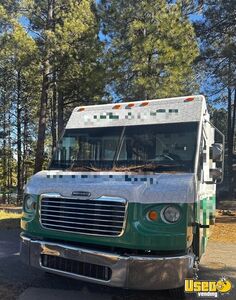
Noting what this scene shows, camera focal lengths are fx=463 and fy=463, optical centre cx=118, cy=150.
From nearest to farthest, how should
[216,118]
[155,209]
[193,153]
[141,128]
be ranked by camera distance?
[155,209] < [193,153] < [141,128] < [216,118]

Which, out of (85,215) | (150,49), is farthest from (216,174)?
(150,49)

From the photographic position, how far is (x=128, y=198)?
5.31 m

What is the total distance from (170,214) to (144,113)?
6.95ft

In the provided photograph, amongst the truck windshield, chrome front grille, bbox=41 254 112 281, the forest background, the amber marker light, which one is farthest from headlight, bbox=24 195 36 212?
the forest background

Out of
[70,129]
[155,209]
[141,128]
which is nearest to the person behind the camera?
[155,209]

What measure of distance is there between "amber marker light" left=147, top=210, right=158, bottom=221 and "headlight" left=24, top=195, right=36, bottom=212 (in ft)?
5.45

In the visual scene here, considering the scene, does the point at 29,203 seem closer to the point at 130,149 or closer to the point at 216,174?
the point at 130,149

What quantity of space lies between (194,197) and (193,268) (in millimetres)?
839

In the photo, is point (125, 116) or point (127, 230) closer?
point (127, 230)

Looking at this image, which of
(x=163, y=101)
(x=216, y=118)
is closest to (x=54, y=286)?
(x=163, y=101)

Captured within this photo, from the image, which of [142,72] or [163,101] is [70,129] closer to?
[163,101]

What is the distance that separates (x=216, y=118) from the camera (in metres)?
47.0

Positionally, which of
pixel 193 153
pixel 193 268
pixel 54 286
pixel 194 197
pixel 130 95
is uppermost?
pixel 130 95

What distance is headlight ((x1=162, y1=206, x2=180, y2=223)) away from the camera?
207 inches
